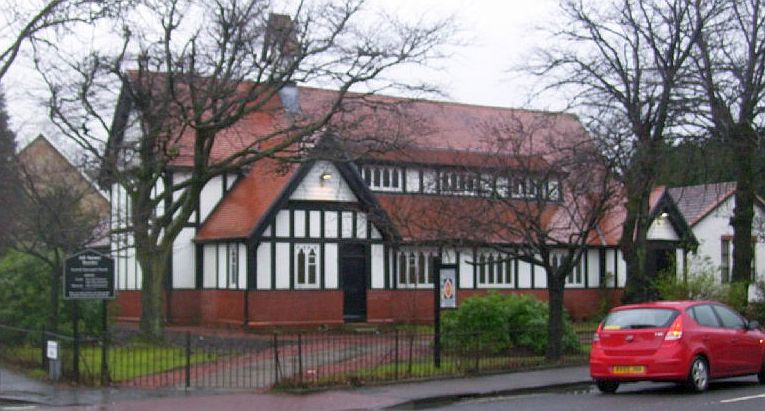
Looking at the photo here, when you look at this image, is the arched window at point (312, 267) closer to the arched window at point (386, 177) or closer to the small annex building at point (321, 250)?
the small annex building at point (321, 250)

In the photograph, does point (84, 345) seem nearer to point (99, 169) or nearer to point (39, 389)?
point (39, 389)

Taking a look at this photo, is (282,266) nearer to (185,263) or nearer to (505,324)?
(185,263)

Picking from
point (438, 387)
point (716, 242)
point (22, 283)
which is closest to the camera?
point (438, 387)

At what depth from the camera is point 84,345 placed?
2406 cm

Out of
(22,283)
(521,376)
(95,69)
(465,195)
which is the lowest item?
(521,376)

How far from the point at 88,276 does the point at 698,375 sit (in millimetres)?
10998

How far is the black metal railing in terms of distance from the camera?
64.3ft

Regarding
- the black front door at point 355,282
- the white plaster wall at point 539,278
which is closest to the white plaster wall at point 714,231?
the white plaster wall at point 539,278

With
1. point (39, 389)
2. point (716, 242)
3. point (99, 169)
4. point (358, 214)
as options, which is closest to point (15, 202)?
point (99, 169)

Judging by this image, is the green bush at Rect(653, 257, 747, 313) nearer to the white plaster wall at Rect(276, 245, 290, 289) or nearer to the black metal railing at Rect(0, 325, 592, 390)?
the black metal railing at Rect(0, 325, 592, 390)

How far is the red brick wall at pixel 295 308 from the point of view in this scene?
108ft

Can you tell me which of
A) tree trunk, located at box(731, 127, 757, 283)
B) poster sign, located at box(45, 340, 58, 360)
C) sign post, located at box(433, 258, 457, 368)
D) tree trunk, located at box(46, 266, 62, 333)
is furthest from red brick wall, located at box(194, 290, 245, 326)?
tree trunk, located at box(731, 127, 757, 283)

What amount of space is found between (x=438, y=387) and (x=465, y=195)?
20.7 feet

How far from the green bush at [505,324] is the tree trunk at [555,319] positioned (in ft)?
2.42
